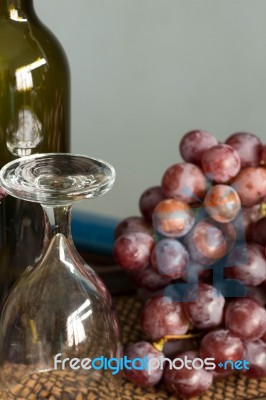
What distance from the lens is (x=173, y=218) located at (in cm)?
55

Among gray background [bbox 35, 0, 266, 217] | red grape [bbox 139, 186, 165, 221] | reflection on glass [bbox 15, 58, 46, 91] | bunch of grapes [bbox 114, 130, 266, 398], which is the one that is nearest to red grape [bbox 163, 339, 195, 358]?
bunch of grapes [bbox 114, 130, 266, 398]

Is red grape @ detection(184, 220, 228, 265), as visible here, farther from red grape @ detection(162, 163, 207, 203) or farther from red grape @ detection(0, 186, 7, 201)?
red grape @ detection(0, 186, 7, 201)

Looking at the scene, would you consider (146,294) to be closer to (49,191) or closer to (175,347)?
(175,347)

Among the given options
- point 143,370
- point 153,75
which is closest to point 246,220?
point 143,370

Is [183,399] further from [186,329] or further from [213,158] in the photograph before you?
[213,158]

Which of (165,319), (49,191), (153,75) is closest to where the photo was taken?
(49,191)

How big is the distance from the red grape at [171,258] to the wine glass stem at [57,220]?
0.31ft

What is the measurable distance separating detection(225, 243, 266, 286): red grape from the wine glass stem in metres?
0.14

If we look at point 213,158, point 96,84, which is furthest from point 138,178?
point 213,158

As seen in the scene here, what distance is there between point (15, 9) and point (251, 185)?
0.73ft

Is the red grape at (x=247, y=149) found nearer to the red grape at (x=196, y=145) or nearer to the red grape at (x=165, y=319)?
the red grape at (x=196, y=145)

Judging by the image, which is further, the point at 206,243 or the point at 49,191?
the point at 206,243

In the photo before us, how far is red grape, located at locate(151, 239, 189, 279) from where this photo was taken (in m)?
0.55

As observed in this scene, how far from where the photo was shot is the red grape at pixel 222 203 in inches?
21.7
